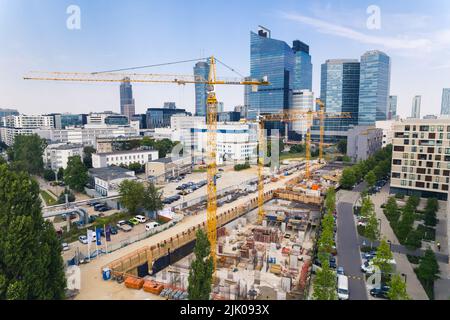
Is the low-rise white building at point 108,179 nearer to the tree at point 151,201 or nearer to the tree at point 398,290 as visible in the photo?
the tree at point 151,201

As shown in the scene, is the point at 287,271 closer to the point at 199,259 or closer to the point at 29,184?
the point at 199,259

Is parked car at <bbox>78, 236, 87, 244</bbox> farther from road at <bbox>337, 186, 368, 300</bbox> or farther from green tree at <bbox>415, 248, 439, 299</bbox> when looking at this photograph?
green tree at <bbox>415, 248, 439, 299</bbox>

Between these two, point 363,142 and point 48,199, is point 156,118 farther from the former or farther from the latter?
point 48,199

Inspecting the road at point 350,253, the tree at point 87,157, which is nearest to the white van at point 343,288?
the road at point 350,253

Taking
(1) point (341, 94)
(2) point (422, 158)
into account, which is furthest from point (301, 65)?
(2) point (422, 158)

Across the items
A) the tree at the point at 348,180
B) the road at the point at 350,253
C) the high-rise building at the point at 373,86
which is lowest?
the road at the point at 350,253

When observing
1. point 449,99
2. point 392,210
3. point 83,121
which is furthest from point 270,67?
point 392,210

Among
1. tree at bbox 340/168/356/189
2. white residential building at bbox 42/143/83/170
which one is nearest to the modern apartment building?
tree at bbox 340/168/356/189
